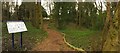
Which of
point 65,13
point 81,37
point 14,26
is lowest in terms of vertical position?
point 81,37

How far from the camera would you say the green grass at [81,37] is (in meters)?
3.98

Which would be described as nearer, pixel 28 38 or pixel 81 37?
pixel 81 37

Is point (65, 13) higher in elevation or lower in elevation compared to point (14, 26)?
higher

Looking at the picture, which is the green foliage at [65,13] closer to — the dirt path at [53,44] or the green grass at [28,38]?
the dirt path at [53,44]

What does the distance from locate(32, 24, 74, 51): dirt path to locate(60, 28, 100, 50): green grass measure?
177mm

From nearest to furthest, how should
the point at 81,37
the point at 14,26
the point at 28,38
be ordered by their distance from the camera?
the point at 14,26, the point at 81,37, the point at 28,38

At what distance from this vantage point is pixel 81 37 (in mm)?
4129

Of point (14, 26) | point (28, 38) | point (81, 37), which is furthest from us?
point (28, 38)

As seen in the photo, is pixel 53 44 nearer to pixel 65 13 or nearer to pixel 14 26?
pixel 65 13

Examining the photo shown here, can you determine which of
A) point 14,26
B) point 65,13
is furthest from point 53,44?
point 14,26

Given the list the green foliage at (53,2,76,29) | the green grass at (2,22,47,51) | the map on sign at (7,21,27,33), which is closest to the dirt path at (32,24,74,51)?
the green grass at (2,22,47,51)

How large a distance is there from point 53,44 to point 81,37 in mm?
671

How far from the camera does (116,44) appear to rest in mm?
3092

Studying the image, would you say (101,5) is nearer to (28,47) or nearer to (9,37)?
(28,47)
